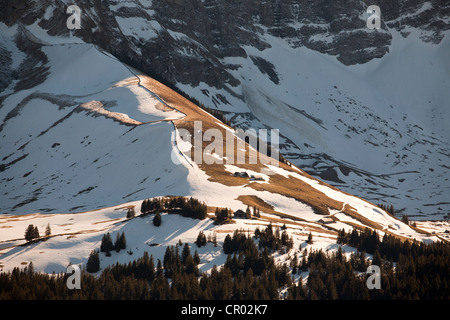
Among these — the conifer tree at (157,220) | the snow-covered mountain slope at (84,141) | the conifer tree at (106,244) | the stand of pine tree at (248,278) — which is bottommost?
the stand of pine tree at (248,278)

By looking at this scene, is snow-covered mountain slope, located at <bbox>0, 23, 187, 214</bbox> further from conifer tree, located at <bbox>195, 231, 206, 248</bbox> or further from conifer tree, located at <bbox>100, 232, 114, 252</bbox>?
conifer tree, located at <bbox>100, 232, 114, 252</bbox>

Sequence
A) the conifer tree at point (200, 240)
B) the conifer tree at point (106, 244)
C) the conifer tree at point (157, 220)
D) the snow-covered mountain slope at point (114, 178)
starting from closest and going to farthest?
the conifer tree at point (106, 244) → the conifer tree at point (200, 240) → the snow-covered mountain slope at point (114, 178) → the conifer tree at point (157, 220)

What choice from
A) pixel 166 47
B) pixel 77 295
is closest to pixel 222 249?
pixel 77 295

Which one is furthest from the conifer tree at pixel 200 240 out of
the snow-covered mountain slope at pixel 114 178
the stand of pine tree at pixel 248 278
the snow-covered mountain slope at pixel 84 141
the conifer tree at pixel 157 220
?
the snow-covered mountain slope at pixel 84 141

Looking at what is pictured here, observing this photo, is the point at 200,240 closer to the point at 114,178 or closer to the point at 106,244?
the point at 106,244

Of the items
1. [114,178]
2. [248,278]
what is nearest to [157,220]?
[248,278]

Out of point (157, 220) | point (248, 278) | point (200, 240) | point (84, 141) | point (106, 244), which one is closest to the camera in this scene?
point (248, 278)

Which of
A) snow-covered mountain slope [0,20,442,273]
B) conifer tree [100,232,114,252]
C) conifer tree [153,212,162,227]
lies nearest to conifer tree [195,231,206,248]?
snow-covered mountain slope [0,20,442,273]

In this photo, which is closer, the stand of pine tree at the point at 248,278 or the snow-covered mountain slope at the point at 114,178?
the stand of pine tree at the point at 248,278

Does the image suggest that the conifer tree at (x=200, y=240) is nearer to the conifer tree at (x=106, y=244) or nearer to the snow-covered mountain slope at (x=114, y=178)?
the snow-covered mountain slope at (x=114, y=178)
